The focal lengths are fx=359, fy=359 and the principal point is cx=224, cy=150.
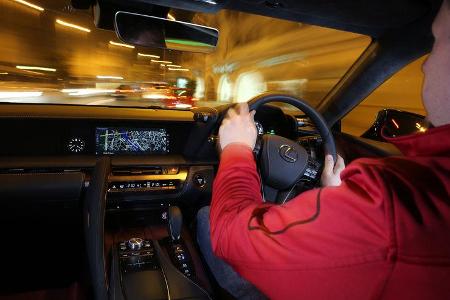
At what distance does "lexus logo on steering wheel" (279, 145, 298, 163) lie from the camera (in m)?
2.25

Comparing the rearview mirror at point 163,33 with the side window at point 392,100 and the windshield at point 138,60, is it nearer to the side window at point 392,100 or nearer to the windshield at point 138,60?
the windshield at point 138,60

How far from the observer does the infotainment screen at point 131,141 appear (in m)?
3.00

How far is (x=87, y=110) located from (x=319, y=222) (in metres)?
2.53

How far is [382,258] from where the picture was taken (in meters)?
0.89

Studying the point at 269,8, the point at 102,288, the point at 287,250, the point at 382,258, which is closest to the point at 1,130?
the point at 102,288

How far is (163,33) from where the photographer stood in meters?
2.58

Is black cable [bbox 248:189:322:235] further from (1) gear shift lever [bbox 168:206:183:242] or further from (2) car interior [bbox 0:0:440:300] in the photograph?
(1) gear shift lever [bbox 168:206:183:242]

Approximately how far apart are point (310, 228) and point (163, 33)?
79.5 inches

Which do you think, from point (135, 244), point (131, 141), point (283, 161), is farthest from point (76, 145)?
point (283, 161)

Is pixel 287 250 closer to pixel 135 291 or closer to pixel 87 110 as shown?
pixel 135 291

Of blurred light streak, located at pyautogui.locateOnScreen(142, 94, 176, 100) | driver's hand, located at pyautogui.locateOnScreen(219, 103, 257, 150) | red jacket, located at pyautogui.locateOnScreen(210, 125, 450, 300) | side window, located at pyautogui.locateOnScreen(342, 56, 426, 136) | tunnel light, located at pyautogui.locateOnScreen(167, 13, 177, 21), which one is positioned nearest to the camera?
red jacket, located at pyautogui.locateOnScreen(210, 125, 450, 300)

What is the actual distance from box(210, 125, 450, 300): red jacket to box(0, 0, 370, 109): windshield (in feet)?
5.16

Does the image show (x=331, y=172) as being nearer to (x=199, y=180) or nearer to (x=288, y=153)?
(x=288, y=153)

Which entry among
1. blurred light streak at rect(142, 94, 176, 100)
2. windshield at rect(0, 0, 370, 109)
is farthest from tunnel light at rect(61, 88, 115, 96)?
blurred light streak at rect(142, 94, 176, 100)
